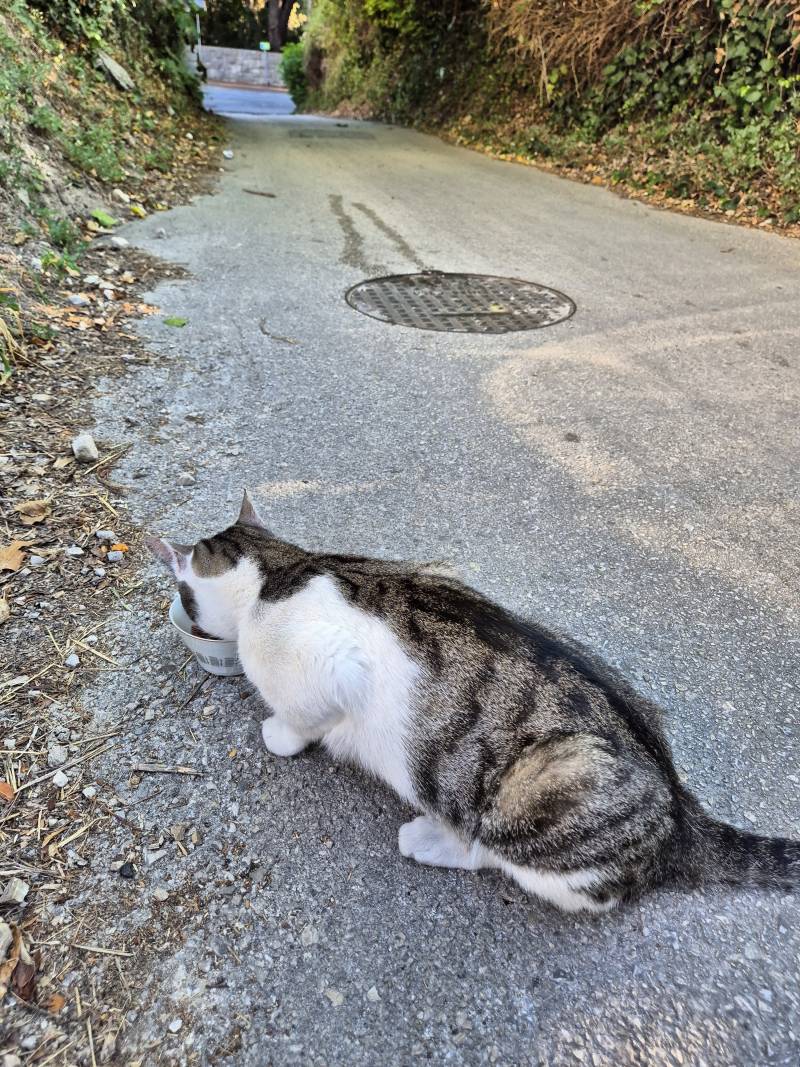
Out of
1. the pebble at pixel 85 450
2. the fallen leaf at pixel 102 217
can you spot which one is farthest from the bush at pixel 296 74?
the pebble at pixel 85 450

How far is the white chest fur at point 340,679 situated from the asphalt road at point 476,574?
143mm

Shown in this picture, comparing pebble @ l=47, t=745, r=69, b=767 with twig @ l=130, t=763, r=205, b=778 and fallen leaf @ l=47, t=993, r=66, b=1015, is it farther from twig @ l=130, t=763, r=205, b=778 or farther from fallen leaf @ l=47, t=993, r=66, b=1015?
fallen leaf @ l=47, t=993, r=66, b=1015

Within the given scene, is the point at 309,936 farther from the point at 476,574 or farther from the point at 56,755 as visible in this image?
the point at 476,574

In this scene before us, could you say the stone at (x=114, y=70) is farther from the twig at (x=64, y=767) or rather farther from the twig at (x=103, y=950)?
the twig at (x=103, y=950)

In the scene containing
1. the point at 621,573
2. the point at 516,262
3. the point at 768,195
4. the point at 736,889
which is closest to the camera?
the point at 736,889

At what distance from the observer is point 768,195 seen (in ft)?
23.2

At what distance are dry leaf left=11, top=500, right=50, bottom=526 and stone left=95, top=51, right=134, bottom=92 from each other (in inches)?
301

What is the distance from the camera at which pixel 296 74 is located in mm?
26906

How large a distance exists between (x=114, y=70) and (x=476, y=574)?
8.90m

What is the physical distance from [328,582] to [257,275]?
4.18 metres

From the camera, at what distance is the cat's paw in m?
1.73

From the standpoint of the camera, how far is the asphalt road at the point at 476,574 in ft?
4.79

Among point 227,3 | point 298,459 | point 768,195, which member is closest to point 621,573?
point 298,459

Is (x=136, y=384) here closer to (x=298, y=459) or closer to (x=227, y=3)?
(x=298, y=459)
